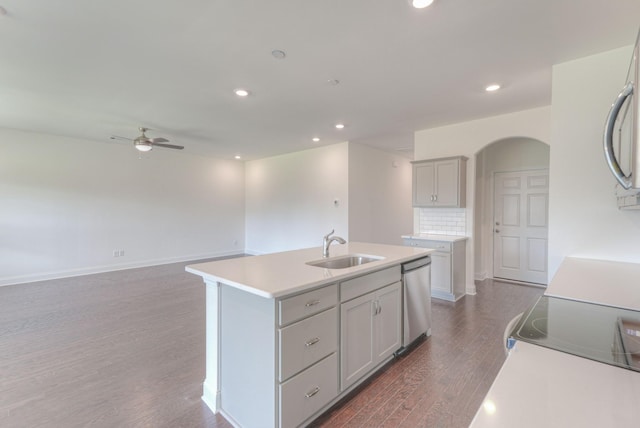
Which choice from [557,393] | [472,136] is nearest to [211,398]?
[557,393]

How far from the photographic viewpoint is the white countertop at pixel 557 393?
0.59 meters

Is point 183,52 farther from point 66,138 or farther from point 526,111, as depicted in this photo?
point 66,138

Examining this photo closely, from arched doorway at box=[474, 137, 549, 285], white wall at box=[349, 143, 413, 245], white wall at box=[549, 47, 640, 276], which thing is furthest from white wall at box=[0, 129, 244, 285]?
white wall at box=[549, 47, 640, 276]

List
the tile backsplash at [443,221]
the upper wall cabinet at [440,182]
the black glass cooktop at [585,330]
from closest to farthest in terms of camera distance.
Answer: the black glass cooktop at [585,330] → the upper wall cabinet at [440,182] → the tile backsplash at [443,221]

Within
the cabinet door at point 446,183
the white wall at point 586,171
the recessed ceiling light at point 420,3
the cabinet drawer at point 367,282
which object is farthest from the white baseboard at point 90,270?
the white wall at point 586,171

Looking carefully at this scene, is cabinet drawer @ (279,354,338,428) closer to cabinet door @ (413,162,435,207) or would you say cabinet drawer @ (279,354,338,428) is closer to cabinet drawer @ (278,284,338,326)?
cabinet drawer @ (278,284,338,326)

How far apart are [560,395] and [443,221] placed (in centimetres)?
435

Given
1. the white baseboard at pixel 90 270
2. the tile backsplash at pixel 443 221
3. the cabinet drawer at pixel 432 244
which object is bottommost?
the white baseboard at pixel 90 270

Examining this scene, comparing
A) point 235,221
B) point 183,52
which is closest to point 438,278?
point 183,52

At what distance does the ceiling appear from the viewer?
77.3 inches

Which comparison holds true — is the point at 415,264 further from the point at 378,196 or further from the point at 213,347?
the point at 378,196

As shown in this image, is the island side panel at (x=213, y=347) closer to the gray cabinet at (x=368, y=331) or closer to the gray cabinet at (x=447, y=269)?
the gray cabinet at (x=368, y=331)

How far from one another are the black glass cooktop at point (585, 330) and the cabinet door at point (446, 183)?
3.15m

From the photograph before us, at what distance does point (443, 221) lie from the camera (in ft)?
15.6
